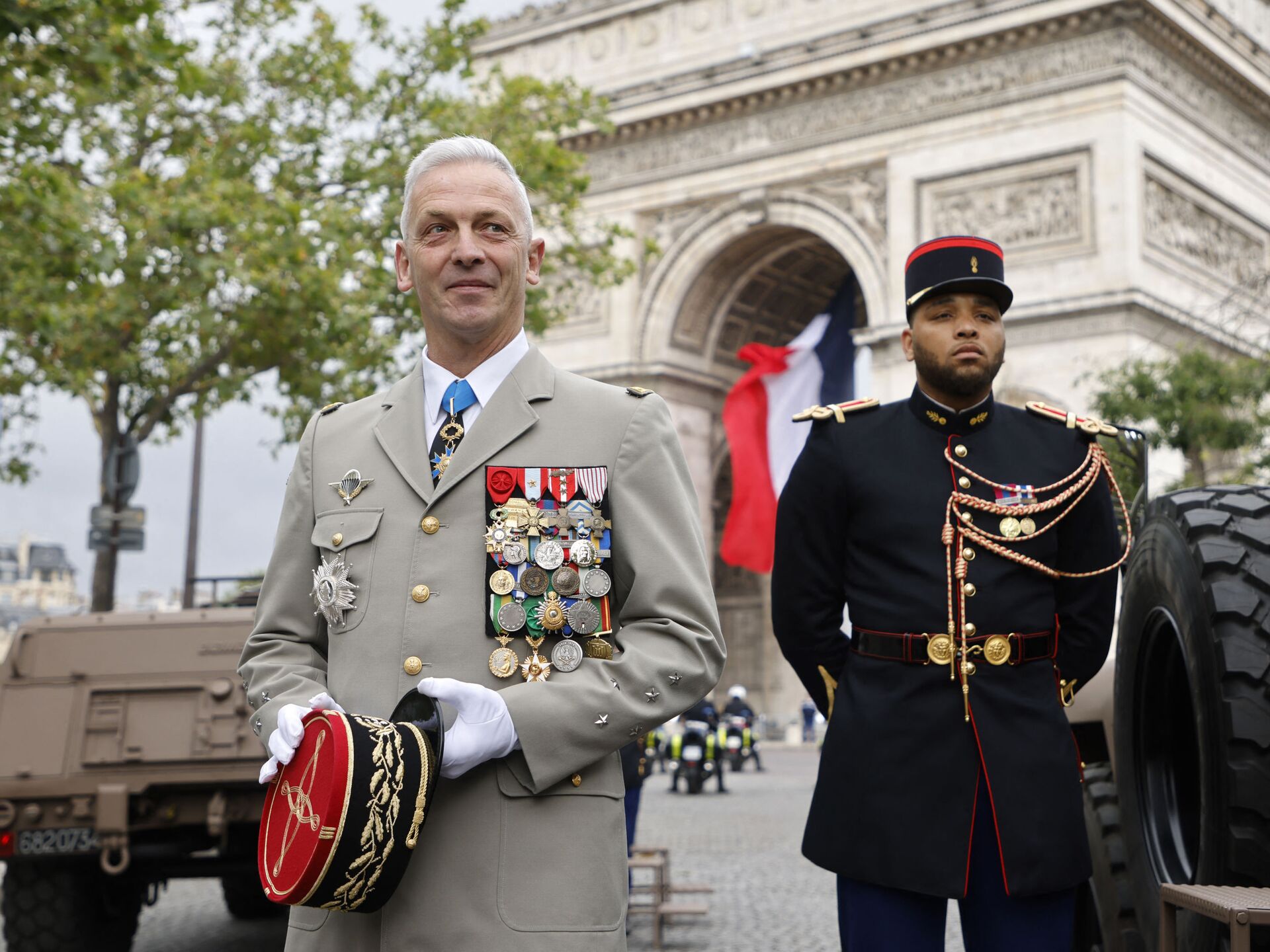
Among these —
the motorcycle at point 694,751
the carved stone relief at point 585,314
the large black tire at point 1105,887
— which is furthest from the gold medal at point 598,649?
the carved stone relief at point 585,314

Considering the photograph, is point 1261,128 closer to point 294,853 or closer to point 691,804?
point 691,804

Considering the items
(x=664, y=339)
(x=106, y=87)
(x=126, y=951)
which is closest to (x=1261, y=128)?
(x=664, y=339)

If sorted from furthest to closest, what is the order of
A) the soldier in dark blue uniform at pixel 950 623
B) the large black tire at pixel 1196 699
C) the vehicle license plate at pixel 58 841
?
1. the vehicle license plate at pixel 58 841
2. the soldier in dark blue uniform at pixel 950 623
3. the large black tire at pixel 1196 699

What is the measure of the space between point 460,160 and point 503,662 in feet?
2.64

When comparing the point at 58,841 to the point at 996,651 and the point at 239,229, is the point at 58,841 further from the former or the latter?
the point at 239,229

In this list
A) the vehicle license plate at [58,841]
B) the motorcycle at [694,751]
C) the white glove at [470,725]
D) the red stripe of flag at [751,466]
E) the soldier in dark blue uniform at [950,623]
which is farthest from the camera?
the red stripe of flag at [751,466]

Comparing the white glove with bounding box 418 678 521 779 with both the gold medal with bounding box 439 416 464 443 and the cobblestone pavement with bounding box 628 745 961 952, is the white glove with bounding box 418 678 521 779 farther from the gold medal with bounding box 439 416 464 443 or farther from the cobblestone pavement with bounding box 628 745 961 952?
the cobblestone pavement with bounding box 628 745 961 952

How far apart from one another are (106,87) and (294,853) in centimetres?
908

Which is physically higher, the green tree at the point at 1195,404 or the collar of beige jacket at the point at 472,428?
the green tree at the point at 1195,404

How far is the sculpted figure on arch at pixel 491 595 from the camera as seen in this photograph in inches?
85.6

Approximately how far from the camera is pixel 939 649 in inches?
123

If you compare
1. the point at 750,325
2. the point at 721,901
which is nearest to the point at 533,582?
the point at 721,901

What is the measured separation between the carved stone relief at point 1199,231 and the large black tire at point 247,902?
62.6 ft

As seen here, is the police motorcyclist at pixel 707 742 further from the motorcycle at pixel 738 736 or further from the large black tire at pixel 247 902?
the large black tire at pixel 247 902
